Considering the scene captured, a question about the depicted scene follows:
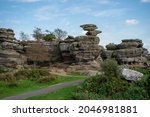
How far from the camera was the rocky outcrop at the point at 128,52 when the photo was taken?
1630 inches

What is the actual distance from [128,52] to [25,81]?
58.6 feet

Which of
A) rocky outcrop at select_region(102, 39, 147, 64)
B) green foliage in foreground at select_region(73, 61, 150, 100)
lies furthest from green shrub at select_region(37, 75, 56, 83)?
rocky outcrop at select_region(102, 39, 147, 64)

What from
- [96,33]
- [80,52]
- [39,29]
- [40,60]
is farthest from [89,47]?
[39,29]

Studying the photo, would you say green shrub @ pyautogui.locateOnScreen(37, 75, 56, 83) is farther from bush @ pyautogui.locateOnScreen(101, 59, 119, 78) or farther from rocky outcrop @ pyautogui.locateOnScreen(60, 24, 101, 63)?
rocky outcrop @ pyautogui.locateOnScreen(60, 24, 101, 63)

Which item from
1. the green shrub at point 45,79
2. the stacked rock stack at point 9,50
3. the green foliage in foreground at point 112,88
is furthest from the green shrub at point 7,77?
the stacked rock stack at point 9,50

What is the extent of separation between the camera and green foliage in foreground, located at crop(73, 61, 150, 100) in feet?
68.4

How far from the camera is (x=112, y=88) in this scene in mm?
21969

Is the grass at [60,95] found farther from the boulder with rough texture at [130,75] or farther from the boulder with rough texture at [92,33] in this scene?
the boulder with rough texture at [92,33]

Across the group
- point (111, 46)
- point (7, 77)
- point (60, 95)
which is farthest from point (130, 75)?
point (111, 46)

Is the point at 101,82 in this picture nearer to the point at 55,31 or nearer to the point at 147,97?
the point at 147,97

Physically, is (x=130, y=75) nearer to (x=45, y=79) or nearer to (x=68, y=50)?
(x=45, y=79)

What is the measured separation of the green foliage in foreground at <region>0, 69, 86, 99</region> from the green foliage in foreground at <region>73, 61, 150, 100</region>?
475cm

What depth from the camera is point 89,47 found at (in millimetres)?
38562

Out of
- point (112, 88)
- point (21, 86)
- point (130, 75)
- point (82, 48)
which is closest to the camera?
point (112, 88)
